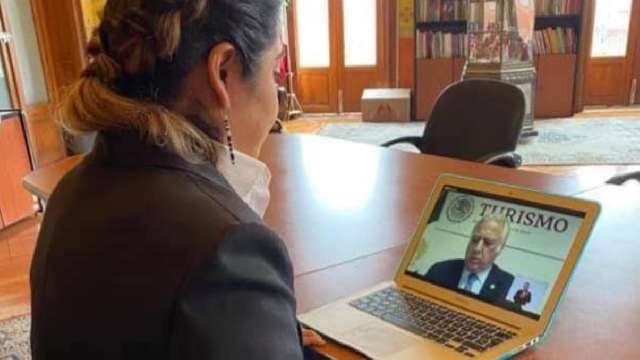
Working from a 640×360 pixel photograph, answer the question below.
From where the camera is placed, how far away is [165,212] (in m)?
0.62

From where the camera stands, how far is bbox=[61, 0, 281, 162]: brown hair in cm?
66

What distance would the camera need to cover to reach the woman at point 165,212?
1.89ft

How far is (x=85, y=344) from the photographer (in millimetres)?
636

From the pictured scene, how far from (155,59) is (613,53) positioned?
280 inches

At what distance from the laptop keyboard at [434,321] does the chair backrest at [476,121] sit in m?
1.51

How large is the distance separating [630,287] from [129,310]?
90cm

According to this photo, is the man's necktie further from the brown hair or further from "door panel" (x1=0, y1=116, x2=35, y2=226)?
"door panel" (x1=0, y1=116, x2=35, y2=226)

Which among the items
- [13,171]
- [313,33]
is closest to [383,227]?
[13,171]

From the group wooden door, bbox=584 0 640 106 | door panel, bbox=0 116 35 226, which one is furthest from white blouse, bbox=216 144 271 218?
wooden door, bbox=584 0 640 106

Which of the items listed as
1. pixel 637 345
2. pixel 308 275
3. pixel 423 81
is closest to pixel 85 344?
pixel 308 275

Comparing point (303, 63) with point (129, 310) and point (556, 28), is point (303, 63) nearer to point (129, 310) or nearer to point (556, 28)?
point (556, 28)

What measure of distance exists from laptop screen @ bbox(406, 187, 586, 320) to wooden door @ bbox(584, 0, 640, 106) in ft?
20.6

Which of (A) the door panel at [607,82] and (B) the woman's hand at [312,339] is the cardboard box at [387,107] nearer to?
(A) the door panel at [607,82]

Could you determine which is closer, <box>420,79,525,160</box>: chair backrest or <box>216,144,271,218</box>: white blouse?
<box>216,144,271,218</box>: white blouse
